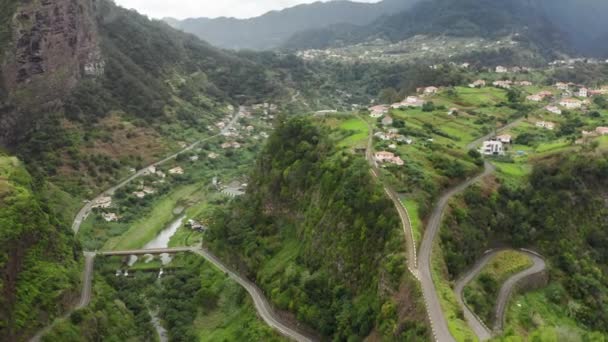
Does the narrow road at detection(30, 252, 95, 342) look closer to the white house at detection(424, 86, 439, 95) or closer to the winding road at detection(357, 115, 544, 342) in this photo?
the winding road at detection(357, 115, 544, 342)

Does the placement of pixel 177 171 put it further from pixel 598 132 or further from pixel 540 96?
pixel 598 132

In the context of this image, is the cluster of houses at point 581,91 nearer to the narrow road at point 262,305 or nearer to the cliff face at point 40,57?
the narrow road at point 262,305

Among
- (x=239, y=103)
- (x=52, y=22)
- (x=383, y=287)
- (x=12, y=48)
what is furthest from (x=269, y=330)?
(x=239, y=103)

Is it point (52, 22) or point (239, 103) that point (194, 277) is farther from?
point (239, 103)

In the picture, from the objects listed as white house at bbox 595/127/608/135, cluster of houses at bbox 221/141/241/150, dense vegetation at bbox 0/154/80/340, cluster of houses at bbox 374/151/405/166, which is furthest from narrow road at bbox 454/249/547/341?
cluster of houses at bbox 221/141/241/150

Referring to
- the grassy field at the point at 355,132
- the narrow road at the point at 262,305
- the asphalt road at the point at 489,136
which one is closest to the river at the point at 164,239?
the narrow road at the point at 262,305

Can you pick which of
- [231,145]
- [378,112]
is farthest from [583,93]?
[231,145]
